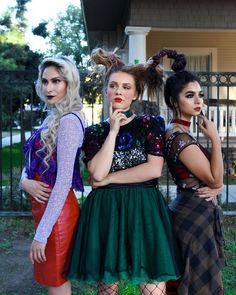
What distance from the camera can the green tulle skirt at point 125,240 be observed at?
2.33 m

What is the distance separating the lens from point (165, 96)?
266 cm

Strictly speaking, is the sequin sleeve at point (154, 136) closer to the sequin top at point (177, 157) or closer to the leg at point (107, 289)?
the sequin top at point (177, 157)

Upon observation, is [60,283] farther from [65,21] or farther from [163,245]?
[65,21]

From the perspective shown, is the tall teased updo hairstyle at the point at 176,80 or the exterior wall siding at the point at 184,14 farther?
the exterior wall siding at the point at 184,14

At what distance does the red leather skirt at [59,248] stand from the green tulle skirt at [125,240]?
0.16 ft

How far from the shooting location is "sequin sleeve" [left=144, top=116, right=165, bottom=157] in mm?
2438

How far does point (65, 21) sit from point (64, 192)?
61.8 m

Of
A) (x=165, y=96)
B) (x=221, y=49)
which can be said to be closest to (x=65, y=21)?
(x=221, y=49)

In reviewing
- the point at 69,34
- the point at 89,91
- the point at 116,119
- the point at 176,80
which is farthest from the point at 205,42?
the point at 69,34

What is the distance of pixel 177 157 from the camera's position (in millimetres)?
2496

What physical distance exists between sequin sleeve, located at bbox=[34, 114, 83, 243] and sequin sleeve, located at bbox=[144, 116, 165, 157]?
352 millimetres

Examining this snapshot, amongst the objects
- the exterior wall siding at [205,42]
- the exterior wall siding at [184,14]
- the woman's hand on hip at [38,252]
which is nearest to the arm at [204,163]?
the woman's hand on hip at [38,252]

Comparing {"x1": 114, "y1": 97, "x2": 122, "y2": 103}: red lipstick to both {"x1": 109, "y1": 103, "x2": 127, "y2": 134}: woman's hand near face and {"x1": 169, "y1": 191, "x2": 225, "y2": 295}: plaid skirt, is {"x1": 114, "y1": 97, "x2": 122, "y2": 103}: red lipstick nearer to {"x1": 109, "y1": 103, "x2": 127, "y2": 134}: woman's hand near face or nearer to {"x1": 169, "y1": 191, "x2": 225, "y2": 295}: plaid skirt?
{"x1": 109, "y1": 103, "x2": 127, "y2": 134}: woman's hand near face

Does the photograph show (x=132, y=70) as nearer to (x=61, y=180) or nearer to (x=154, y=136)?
(x=154, y=136)
